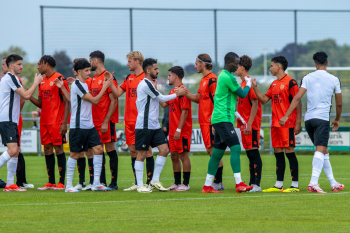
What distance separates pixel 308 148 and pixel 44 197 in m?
13.5

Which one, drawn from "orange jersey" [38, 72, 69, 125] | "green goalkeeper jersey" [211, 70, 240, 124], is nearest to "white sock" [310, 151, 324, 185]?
"green goalkeeper jersey" [211, 70, 240, 124]

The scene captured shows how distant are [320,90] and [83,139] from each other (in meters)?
4.06

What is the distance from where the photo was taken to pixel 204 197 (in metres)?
7.31

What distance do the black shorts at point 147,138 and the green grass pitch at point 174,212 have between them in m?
0.80

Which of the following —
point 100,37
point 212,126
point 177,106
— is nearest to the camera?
point 212,126

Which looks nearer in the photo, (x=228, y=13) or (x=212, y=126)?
(x=212, y=126)

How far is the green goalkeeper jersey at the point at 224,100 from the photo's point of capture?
25.1ft

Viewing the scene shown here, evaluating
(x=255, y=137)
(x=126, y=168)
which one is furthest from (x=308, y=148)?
(x=255, y=137)

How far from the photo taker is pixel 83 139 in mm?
8281

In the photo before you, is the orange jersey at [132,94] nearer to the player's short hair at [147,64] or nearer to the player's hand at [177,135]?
the player's short hair at [147,64]

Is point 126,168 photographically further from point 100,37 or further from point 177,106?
point 100,37

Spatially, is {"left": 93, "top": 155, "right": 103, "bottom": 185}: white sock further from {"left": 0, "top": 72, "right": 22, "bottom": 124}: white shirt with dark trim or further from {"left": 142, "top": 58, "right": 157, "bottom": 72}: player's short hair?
{"left": 142, "top": 58, "right": 157, "bottom": 72}: player's short hair

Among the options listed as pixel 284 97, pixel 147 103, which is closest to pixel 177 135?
pixel 147 103

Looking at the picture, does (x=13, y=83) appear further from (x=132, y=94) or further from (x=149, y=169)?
(x=149, y=169)
